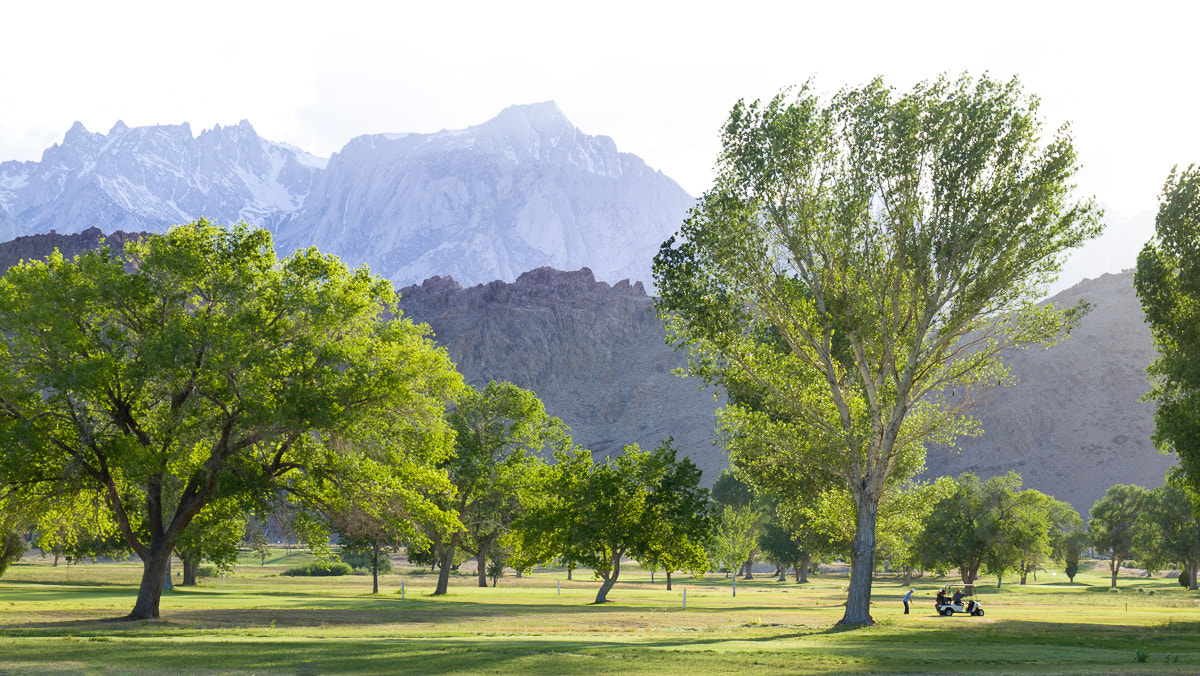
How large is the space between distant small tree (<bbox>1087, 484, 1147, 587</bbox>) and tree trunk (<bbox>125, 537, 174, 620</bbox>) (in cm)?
10962

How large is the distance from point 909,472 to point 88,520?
1540 inches

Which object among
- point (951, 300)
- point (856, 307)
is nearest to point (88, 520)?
point (856, 307)

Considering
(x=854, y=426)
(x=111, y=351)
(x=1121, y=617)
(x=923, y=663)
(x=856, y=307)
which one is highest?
(x=856, y=307)

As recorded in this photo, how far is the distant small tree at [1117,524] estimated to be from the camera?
107062 mm

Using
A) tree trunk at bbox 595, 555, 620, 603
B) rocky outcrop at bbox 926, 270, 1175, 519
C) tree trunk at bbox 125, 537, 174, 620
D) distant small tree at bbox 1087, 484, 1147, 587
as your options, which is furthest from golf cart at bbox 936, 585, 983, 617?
rocky outcrop at bbox 926, 270, 1175, 519

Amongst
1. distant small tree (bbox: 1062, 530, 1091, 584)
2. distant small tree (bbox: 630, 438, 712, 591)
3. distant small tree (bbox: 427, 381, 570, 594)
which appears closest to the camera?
distant small tree (bbox: 630, 438, 712, 591)

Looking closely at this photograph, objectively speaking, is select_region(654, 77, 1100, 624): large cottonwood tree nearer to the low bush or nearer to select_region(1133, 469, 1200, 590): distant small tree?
select_region(1133, 469, 1200, 590): distant small tree

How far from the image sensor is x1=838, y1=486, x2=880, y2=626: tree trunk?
33591mm

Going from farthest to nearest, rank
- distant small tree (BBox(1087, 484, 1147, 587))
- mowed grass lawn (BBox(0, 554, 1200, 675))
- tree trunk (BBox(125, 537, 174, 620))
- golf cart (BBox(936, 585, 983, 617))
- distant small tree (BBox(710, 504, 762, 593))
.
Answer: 1. distant small tree (BBox(1087, 484, 1147, 587))
2. distant small tree (BBox(710, 504, 762, 593))
3. golf cart (BBox(936, 585, 983, 617))
4. tree trunk (BBox(125, 537, 174, 620))
5. mowed grass lawn (BBox(0, 554, 1200, 675))

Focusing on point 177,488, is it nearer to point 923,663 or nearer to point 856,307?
point 856,307

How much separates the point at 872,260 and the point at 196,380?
26.4 metres

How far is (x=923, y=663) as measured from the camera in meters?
20.5

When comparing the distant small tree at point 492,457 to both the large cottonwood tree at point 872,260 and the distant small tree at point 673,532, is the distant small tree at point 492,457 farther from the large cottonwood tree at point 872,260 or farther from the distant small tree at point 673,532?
the large cottonwood tree at point 872,260

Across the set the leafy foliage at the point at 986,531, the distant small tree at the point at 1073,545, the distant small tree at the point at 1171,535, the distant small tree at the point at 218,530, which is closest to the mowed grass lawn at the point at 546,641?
the distant small tree at the point at 218,530
